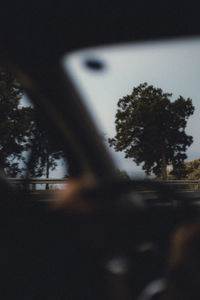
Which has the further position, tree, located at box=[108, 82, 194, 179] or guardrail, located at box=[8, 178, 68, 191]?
tree, located at box=[108, 82, 194, 179]

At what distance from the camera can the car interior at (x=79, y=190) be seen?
3.55ft

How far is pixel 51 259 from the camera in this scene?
1.26m

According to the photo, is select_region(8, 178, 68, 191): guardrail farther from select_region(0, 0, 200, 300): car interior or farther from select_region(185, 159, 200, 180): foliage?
select_region(185, 159, 200, 180): foliage

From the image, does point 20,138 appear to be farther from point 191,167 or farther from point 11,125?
point 191,167

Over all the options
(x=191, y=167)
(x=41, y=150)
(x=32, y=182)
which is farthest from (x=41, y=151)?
(x=191, y=167)

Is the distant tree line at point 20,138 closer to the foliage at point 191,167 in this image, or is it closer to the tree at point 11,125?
the tree at point 11,125

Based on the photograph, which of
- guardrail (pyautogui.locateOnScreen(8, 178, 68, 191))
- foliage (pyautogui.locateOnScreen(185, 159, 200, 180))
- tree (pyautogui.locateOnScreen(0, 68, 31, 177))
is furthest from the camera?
foliage (pyautogui.locateOnScreen(185, 159, 200, 180))

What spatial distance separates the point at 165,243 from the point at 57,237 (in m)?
0.43

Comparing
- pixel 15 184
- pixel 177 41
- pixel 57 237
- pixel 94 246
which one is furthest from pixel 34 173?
pixel 177 41

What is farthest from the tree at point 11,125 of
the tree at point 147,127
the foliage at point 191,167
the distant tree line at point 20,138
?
the foliage at point 191,167

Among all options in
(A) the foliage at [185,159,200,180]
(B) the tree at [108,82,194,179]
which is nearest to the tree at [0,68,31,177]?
(B) the tree at [108,82,194,179]

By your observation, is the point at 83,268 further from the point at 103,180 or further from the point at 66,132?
the point at 66,132

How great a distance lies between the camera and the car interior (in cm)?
108

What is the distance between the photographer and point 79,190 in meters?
1.14
